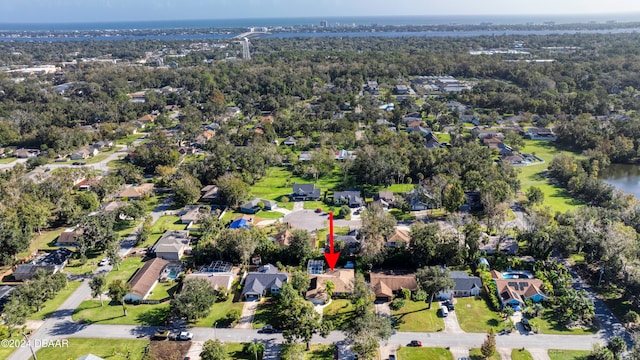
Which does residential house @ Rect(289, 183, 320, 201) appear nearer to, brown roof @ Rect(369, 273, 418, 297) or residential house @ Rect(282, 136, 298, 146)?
brown roof @ Rect(369, 273, 418, 297)

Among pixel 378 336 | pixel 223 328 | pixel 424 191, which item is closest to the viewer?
pixel 378 336

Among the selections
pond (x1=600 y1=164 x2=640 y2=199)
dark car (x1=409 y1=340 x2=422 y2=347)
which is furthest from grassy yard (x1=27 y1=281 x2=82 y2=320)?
pond (x1=600 y1=164 x2=640 y2=199)

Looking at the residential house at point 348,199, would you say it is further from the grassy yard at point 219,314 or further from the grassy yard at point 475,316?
the grassy yard at point 219,314

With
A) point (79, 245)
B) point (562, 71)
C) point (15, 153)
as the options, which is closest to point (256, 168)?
point (79, 245)

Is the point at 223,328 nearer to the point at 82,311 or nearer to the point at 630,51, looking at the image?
the point at 82,311

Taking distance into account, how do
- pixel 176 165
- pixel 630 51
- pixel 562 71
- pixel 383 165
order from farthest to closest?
pixel 630 51, pixel 562 71, pixel 176 165, pixel 383 165

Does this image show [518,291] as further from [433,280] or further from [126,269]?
[126,269]
